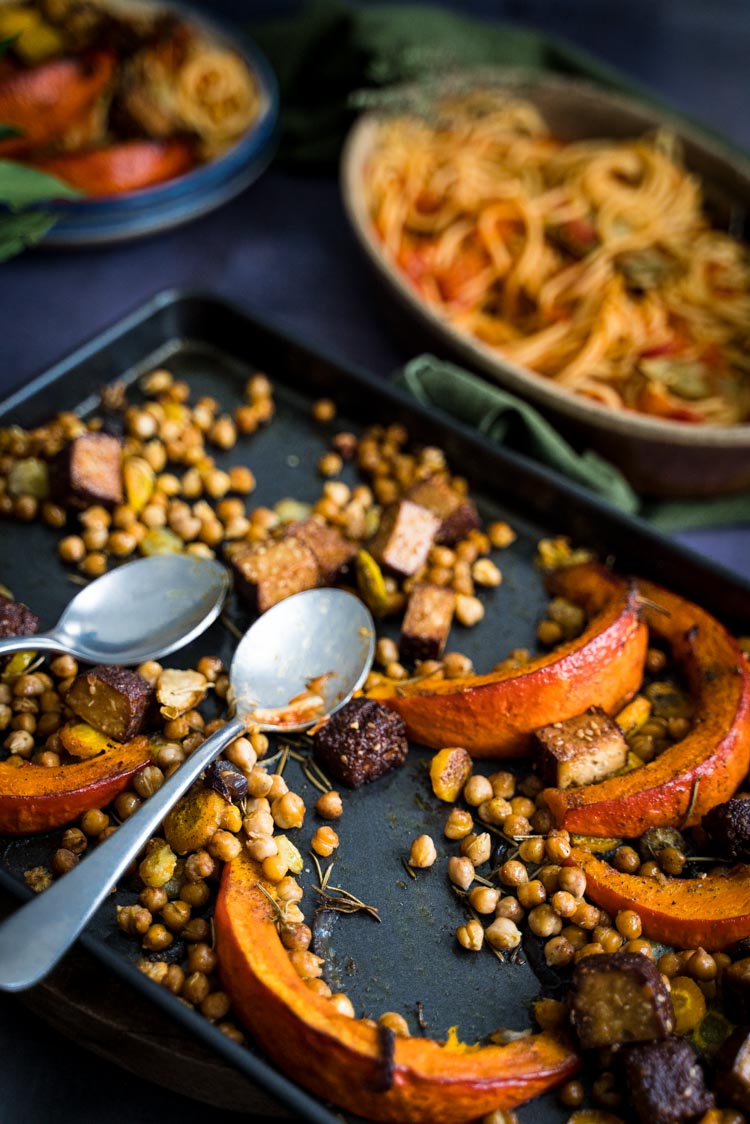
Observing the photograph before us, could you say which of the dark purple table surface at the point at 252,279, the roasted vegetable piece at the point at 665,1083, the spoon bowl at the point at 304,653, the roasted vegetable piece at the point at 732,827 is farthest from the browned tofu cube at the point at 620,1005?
the dark purple table surface at the point at 252,279

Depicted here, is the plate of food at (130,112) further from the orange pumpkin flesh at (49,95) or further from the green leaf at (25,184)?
the green leaf at (25,184)

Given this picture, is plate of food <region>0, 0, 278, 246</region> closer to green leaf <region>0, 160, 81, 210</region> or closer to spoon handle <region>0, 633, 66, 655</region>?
green leaf <region>0, 160, 81, 210</region>

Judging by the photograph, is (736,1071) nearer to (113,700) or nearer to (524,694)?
(524,694)

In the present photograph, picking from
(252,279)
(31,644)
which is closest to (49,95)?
(252,279)

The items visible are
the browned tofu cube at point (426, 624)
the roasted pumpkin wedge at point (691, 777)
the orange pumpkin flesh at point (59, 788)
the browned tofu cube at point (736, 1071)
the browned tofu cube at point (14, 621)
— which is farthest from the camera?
the browned tofu cube at point (426, 624)

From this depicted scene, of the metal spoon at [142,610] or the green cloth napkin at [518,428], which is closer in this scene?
the metal spoon at [142,610]

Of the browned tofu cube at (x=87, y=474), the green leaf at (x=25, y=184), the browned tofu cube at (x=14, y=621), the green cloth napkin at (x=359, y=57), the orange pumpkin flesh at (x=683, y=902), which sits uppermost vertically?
the green leaf at (x=25, y=184)
